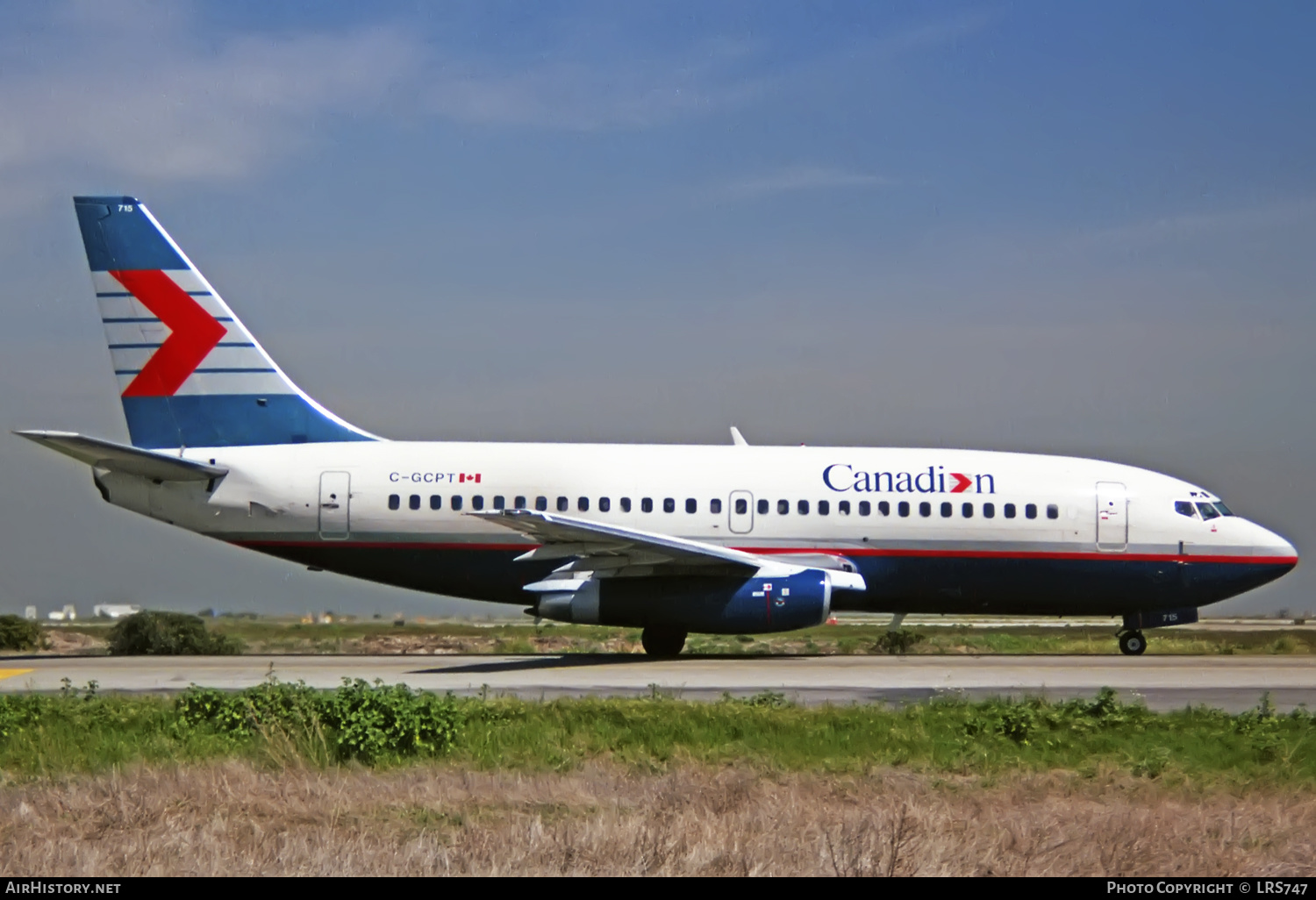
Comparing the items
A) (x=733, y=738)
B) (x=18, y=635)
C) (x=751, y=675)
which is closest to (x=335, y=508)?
(x=751, y=675)

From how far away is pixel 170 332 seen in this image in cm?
2638

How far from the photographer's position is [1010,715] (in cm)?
1370

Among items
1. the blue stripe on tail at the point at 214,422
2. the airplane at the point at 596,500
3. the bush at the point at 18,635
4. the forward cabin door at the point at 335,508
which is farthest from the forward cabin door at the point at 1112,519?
the bush at the point at 18,635

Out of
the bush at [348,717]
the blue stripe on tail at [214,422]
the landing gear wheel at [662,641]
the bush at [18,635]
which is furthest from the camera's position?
the bush at [18,635]

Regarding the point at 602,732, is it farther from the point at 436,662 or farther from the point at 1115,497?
the point at 1115,497

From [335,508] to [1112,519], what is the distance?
13.7 metres

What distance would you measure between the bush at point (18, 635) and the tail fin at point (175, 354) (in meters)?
10.3

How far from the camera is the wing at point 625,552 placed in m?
22.8

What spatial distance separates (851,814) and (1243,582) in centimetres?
1867

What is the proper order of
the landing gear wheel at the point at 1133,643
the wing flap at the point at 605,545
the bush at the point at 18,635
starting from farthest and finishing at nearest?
the bush at the point at 18,635 < the landing gear wheel at the point at 1133,643 < the wing flap at the point at 605,545

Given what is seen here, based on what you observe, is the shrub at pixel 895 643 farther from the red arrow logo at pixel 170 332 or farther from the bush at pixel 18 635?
the bush at pixel 18 635

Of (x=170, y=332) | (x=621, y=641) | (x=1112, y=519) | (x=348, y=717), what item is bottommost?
(x=621, y=641)

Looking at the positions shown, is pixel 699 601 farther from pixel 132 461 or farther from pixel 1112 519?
pixel 132 461

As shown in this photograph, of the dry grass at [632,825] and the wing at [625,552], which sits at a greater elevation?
the wing at [625,552]
